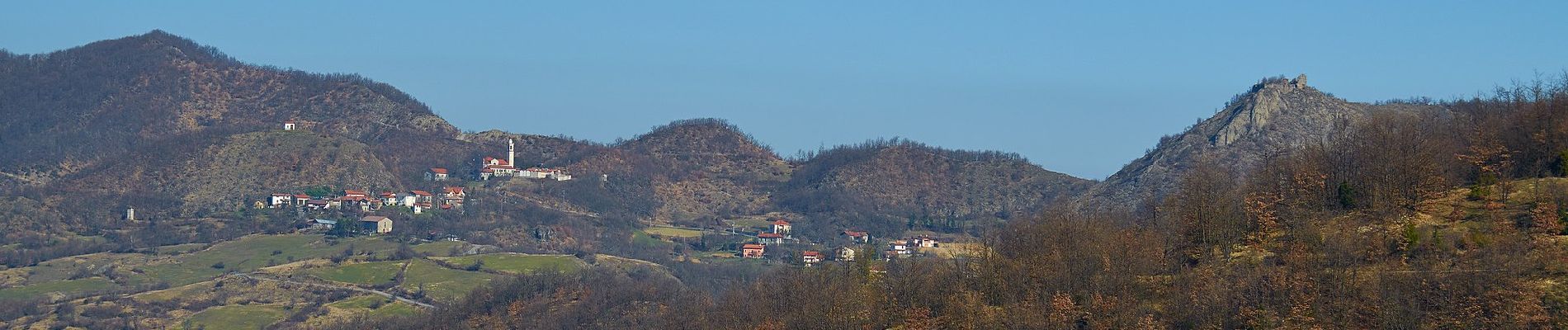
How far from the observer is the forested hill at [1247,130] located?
155m

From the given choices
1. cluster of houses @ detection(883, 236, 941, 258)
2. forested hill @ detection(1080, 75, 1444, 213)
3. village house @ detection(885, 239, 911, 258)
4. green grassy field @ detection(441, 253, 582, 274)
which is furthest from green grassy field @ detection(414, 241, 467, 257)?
forested hill @ detection(1080, 75, 1444, 213)

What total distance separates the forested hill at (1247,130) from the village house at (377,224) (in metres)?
82.4

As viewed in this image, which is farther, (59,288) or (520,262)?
(520,262)

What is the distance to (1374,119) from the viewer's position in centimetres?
7344

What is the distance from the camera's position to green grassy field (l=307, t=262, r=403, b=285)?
154625mm

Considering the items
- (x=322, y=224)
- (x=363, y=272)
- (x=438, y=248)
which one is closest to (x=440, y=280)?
(x=363, y=272)

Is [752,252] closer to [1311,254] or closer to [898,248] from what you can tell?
[898,248]

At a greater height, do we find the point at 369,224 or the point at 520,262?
the point at 369,224

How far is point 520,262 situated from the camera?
166500 millimetres

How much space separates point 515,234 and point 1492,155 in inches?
5614

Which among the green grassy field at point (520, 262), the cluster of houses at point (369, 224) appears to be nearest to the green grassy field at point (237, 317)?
the green grassy field at point (520, 262)

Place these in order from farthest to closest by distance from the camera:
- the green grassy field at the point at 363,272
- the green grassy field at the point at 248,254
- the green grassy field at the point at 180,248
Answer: the green grassy field at the point at 180,248 → the green grassy field at the point at 248,254 → the green grassy field at the point at 363,272

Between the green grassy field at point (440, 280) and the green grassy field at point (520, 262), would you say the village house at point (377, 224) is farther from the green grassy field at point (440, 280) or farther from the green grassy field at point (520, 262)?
the green grassy field at point (440, 280)

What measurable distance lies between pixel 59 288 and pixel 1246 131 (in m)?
115
